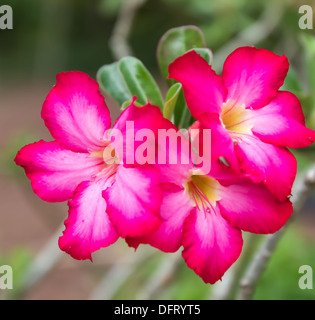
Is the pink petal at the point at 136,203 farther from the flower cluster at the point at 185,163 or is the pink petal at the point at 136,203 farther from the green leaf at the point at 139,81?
the green leaf at the point at 139,81

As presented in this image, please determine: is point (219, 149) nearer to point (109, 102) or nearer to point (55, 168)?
point (55, 168)

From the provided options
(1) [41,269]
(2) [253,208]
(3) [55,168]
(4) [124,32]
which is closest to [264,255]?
(2) [253,208]

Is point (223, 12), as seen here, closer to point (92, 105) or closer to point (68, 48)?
point (92, 105)

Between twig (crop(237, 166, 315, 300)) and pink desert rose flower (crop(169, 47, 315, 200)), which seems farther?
twig (crop(237, 166, 315, 300))

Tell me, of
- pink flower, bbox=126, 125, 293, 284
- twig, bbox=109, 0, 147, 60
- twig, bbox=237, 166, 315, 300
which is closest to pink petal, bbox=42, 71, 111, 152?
pink flower, bbox=126, 125, 293, 284

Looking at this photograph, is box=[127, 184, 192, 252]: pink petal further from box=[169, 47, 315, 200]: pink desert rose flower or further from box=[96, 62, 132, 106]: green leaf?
box=[96, 62, 132, 106]: green leaf

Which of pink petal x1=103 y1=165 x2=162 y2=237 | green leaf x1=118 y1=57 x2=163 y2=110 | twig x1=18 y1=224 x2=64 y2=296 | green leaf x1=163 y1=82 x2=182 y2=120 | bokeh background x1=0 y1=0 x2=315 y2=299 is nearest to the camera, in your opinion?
pink petal x1=103 y1=165 x2=162 y2=237
